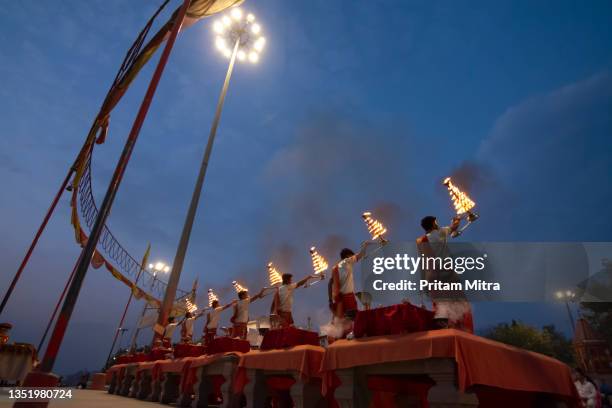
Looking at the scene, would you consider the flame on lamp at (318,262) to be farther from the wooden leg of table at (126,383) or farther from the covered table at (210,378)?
the wooden leg of table at (126,383)

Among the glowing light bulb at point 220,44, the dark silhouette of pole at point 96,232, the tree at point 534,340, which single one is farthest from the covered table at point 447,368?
the tree at point 534,340

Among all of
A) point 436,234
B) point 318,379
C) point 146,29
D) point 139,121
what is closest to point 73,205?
point 146,29

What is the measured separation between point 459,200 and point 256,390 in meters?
5.61

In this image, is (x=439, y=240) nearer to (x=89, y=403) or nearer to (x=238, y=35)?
(x=89, y=403)

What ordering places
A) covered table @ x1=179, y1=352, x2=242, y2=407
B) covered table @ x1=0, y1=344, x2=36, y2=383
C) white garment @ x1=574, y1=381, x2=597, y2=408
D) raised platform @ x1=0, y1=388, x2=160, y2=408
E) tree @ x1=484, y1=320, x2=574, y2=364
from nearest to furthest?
raised platform @ x1=0, y1=388, x2=160, y2=408 < covered table @ x1=179, y1=352, x2=242, y2=407 < covered table @ x1=0, y1=344, x2=36, y2=383 < white garment @ x1=574, y1=381, x2=597, y2=408 < tree @ x1=484, y1=320, x2=574, y2=364

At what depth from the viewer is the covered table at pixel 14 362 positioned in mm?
7922

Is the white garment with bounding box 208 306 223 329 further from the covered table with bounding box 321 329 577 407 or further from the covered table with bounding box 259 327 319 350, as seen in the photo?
the covered table with bounding box 321 329 577 407

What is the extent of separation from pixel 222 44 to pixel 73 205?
13190mm

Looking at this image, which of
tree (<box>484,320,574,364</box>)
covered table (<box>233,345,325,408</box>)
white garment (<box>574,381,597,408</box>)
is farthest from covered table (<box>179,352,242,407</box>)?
tree (<box>484,320,574,364</box>)

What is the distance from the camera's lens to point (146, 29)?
7984 mm

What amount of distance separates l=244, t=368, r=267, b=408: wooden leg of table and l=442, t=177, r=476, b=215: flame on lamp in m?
5.30

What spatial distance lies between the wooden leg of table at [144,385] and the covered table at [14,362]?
15.5ft

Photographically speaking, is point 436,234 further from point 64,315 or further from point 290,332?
point 64,315

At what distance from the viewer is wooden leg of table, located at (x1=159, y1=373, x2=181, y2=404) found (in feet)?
34.8
